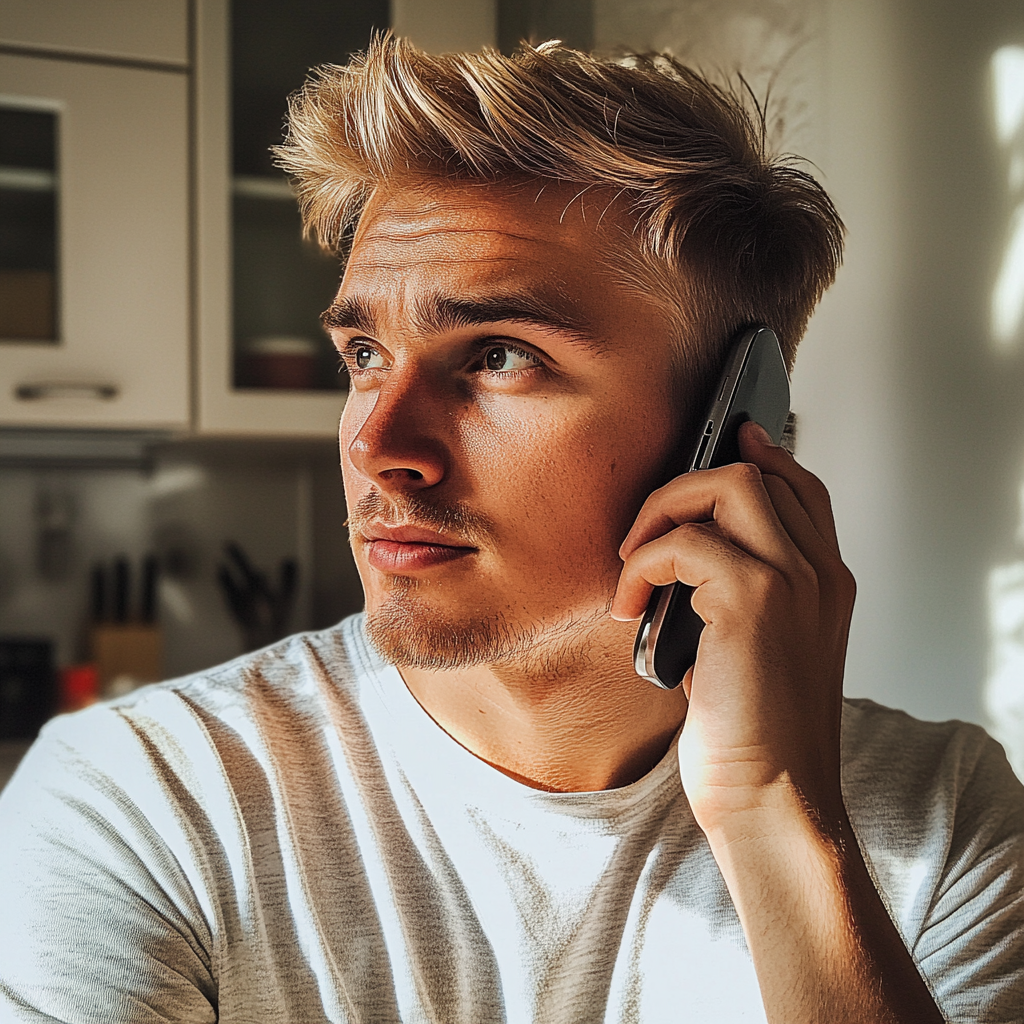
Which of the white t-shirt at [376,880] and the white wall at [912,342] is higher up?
the white wall at [912,342]

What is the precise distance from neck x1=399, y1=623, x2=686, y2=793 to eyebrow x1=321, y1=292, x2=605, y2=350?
9.3 inches

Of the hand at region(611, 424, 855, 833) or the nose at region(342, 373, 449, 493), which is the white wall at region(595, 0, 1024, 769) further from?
the nose at region(342, 373, 449, 493)

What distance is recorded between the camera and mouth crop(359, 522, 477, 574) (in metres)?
0.73

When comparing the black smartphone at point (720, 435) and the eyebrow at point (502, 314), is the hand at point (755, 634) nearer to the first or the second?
the black smartphone at point (720, 435)

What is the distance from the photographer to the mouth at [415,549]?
28.9 inches

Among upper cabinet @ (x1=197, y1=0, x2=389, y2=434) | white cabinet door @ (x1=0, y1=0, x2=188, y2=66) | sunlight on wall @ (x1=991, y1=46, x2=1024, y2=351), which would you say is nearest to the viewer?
sunlight on wall @ (x1=991, y1=46, x2=1024, y2=351)

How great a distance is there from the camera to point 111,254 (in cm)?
188

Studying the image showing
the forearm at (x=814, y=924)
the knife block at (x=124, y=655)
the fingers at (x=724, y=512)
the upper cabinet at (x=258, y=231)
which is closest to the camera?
the forearm at (x=814, y=924)

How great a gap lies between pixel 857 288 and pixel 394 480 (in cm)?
67

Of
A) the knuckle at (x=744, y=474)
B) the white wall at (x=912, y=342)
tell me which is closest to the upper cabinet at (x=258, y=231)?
the white wall at (x=912, y=342)

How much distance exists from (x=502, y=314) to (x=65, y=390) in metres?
1.34

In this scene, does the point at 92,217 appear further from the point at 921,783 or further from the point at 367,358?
the point at 921,783

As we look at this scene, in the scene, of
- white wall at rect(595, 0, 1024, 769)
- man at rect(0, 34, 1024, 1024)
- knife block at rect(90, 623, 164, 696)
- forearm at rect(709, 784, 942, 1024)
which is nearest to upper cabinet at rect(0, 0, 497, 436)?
knife block at rect(90, 623, 164, 696)

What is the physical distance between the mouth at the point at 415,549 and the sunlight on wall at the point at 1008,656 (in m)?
0.54
